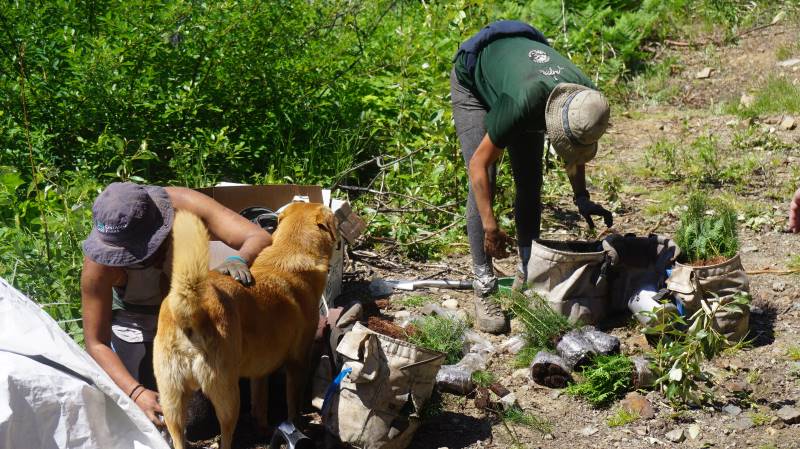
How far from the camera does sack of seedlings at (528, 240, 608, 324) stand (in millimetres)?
4832

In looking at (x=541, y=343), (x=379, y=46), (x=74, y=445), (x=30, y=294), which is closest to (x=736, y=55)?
(x=379, y=46)

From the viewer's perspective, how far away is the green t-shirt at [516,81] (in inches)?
172

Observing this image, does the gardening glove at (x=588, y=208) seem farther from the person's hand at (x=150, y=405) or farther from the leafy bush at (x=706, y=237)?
the person's hand at (x=150, y=405)

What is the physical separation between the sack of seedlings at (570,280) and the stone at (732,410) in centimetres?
91

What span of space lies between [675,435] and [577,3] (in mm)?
7020

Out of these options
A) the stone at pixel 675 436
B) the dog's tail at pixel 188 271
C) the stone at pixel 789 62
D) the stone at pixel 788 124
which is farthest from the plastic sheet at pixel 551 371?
the stone at pixel 789 62

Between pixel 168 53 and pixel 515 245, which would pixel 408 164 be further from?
pixel 168 53

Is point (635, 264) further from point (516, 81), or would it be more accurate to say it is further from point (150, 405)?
point (150, 405)

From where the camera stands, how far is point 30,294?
4.80 m

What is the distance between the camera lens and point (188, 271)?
3.35 metres

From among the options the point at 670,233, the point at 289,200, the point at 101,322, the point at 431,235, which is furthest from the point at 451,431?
the point at 670,233

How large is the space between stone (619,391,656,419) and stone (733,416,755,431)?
0.37 metres

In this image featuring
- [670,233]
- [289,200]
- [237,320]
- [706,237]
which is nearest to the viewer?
[237,320]

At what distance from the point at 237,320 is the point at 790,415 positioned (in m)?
2.56
